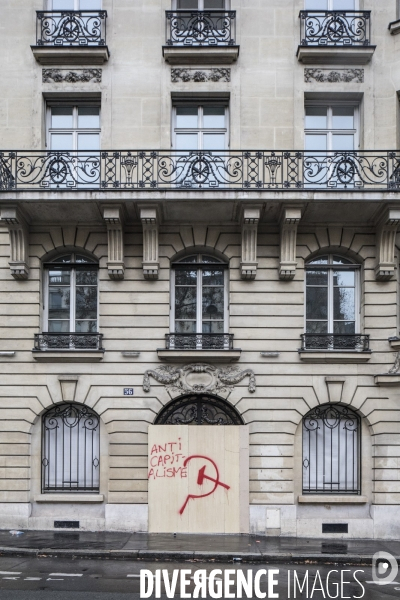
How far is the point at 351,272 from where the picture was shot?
15.9 meters

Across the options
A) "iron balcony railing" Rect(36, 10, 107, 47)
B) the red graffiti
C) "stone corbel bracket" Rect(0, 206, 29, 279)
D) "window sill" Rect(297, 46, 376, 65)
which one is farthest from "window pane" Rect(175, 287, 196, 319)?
"iron balcony railing" Rect(36, 10, 107, 47)

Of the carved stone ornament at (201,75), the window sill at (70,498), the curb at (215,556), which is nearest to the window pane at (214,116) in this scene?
the carved stone ornament at (201,75)

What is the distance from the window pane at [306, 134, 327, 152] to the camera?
1609 cm

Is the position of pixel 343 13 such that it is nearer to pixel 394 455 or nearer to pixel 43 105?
pixel 43 105

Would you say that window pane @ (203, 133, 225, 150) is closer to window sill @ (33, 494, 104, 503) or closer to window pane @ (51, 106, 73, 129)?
window pane @ (51, 106, 73, 129)

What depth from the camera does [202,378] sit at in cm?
1526

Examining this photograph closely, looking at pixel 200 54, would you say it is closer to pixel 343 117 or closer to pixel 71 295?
pixel 343 117

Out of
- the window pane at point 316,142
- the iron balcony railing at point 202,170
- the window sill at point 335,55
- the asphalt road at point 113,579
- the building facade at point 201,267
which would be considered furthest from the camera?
the window pane at point 316,142

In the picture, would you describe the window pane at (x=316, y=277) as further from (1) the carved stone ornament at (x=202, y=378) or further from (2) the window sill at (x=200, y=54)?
(2) the window sill at (x=200, y=54)

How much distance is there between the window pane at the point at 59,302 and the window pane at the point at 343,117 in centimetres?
733

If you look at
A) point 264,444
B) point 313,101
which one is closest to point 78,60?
point 313,101

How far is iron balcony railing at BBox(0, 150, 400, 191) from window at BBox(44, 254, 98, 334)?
180cm

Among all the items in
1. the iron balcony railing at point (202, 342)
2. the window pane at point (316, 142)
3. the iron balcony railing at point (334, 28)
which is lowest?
the iron balcony railing at point (202, 342)

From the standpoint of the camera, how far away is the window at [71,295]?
15844 millimetres
